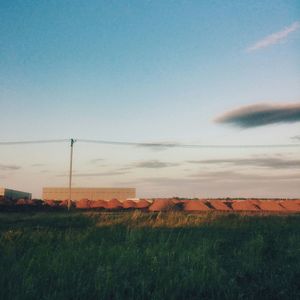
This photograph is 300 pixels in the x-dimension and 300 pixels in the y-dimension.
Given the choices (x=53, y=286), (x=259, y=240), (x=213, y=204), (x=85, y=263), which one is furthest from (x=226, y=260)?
(x=213, y=204)

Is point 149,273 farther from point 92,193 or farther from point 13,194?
Answer: point 13,194

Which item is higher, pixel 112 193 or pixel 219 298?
pixel 112 193

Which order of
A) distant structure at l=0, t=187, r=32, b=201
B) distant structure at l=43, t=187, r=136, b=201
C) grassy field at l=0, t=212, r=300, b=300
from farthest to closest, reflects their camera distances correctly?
distant structure at l=43, t=187, r=136, b=201 < distant structure at l=0, t=187, r=32, b=201 < grassy field at l=0, t=212, r=300, b=300

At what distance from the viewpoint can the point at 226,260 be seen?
763 centimetres

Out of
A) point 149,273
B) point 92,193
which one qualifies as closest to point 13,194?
point 92,193

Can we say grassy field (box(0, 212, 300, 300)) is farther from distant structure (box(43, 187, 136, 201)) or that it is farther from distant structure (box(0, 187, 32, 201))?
distant structure (box(43, 187, 136, 201))

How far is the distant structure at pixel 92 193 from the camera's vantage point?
250ft

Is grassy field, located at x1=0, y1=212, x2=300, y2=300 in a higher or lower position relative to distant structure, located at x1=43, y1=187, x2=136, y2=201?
lower

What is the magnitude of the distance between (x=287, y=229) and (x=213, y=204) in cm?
2836

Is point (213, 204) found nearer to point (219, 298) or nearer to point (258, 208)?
point (258, 208)

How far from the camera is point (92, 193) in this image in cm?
7694

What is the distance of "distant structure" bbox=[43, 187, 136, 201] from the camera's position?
7625cm

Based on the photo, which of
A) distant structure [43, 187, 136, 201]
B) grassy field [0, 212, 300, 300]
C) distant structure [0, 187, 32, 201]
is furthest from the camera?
distant structure [43, 187, 136, 201]

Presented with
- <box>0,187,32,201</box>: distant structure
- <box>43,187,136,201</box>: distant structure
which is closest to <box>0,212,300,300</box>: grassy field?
<box>0,187,32,201</box>: distant structure
